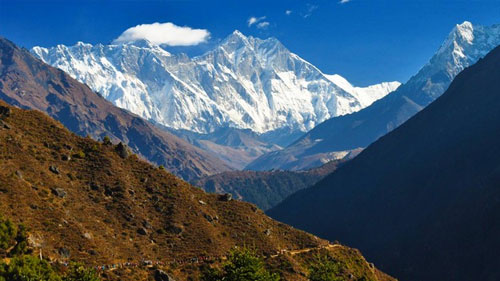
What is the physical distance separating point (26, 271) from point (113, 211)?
157ft

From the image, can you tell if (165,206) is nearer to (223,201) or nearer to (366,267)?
(223,201)

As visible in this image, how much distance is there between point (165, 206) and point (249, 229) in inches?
878

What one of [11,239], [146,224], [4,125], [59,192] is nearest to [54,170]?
[59,192]

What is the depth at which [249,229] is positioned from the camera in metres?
135

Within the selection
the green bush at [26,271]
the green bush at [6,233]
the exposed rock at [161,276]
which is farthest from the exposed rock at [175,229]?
the green bush at [26,271]

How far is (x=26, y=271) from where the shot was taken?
70375mm

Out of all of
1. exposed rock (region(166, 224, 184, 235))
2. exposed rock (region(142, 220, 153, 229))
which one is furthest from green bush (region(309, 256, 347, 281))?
exposed rock (region(142, 220, 153, 229))

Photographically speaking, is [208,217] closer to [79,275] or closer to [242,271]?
[242,271]

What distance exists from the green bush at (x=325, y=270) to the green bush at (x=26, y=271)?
54675 mm

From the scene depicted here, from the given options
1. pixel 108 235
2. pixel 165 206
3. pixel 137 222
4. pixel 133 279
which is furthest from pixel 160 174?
pixel 133 279

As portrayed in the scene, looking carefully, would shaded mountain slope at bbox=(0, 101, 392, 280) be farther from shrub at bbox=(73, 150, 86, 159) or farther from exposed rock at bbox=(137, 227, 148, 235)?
exposed rock at bbox=(137, 227, 148, 235)

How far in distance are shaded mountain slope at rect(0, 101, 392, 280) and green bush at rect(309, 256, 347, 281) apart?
3.44 meters

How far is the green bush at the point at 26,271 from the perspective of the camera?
Result: 228ft

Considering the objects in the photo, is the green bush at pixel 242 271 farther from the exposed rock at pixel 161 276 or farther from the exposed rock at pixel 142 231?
the exposed rock at pixel 142 231
